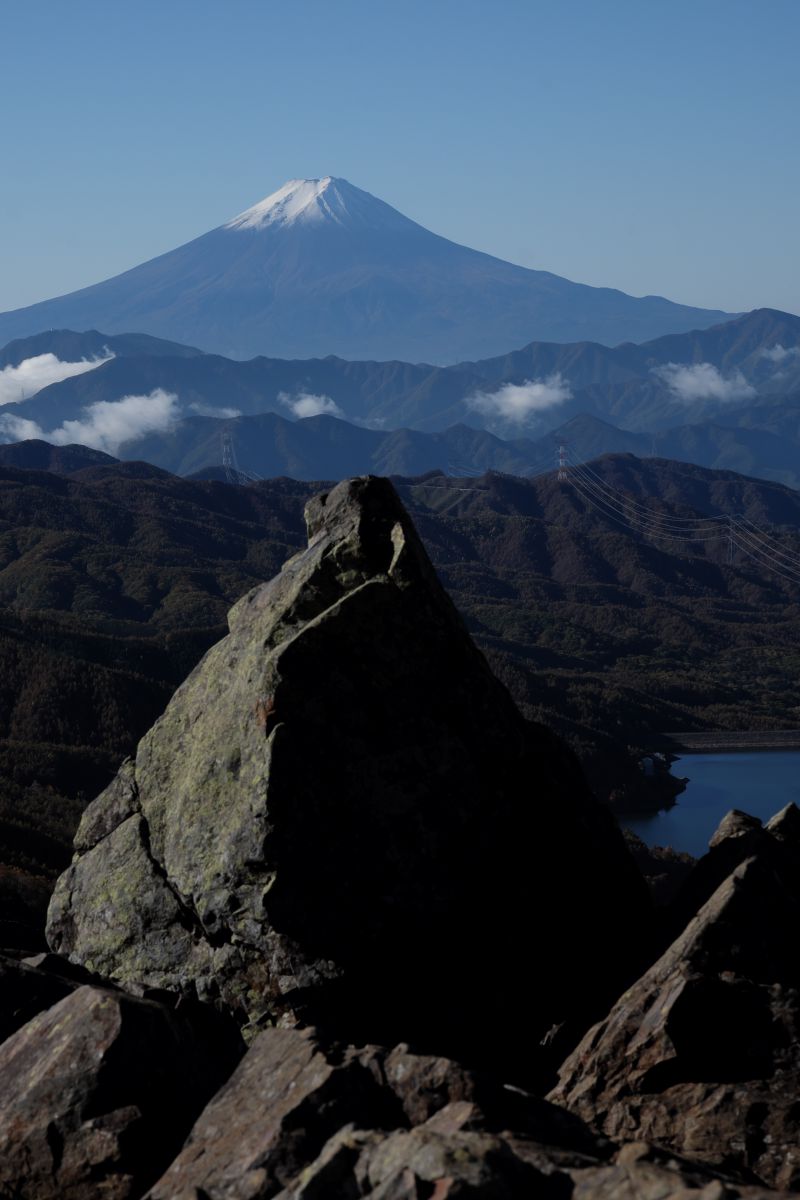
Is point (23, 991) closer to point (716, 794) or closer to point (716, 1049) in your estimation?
point (716, 1049)

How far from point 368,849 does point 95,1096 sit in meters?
3.70

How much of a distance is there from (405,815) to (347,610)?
7.10 feet

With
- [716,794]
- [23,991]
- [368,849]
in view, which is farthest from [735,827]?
[716,794]

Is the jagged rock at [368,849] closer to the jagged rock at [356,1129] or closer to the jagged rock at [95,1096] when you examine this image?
the jagged rock at [95,1096]

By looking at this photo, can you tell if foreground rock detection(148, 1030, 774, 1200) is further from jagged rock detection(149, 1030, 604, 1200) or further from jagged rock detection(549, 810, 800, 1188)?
jagged rock detection(549, 810, 800, 1188)

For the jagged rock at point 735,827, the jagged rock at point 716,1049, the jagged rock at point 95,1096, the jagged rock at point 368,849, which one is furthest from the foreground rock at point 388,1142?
the jagged rock at point 735,827

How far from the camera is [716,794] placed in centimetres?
11519

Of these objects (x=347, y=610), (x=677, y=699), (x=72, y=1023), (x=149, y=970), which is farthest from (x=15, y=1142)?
(x=677, y=699)

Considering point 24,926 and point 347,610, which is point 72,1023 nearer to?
point 347,610

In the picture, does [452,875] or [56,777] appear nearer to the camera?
[452,875]

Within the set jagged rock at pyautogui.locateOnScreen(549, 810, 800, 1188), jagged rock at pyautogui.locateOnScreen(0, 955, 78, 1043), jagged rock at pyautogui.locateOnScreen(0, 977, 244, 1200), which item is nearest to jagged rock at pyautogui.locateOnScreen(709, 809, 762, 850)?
jagged rock at pyautogui.locateOnScreen(549, 810, 800, 1188)

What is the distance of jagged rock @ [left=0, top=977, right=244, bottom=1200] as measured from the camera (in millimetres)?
10234

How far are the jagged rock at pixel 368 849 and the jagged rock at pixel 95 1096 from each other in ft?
5.53

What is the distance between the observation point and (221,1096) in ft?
34.4
